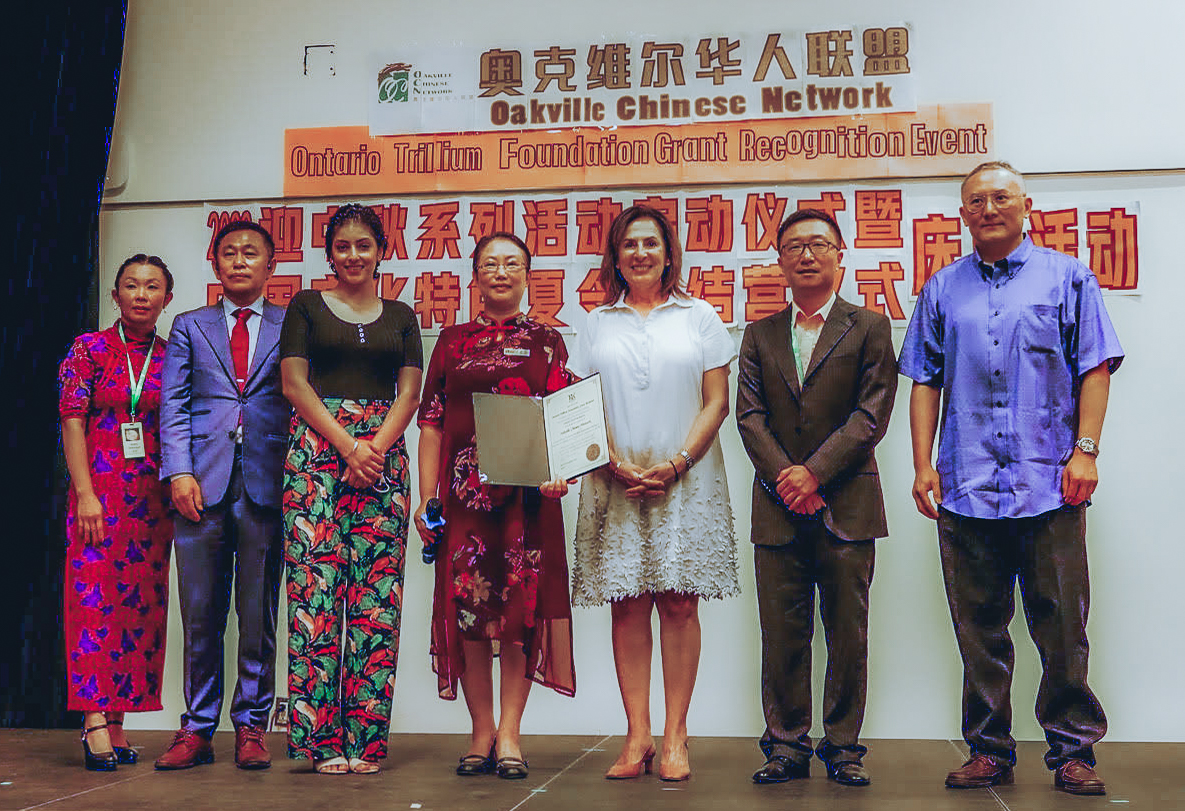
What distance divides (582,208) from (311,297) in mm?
1234

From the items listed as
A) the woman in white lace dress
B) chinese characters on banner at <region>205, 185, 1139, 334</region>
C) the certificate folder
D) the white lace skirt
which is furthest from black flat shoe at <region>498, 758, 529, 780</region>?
chinese characters on banner at <region>205, 185, 1139, 334</region>

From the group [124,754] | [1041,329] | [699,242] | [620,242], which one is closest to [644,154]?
[699,242]

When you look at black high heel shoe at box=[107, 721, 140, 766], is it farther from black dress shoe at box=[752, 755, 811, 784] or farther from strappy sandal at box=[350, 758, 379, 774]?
black dress shoe at box=[752, 755, 811, 784]

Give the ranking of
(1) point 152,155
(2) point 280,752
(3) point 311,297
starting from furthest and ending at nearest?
(1) point 152,155 → (2) point 280,752 → (3) point 311,297

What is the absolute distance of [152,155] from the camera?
4.62 metres

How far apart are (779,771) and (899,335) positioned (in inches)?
66.4

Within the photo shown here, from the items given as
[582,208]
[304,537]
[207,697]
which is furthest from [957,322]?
[207,697]

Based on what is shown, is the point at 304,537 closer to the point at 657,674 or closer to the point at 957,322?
the point at 657,674

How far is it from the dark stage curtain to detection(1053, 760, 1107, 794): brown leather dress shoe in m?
3.37

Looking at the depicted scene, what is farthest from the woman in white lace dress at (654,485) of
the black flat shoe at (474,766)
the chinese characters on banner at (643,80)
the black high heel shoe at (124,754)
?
the black high heel shoe at (124,754)

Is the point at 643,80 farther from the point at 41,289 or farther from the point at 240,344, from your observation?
the point at 41,289

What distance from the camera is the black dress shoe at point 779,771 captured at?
317cm

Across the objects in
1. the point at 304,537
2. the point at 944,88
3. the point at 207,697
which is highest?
the point at 944,88

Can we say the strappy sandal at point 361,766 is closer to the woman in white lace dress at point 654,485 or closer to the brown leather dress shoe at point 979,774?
the woman in white lace dress at point 654,485
